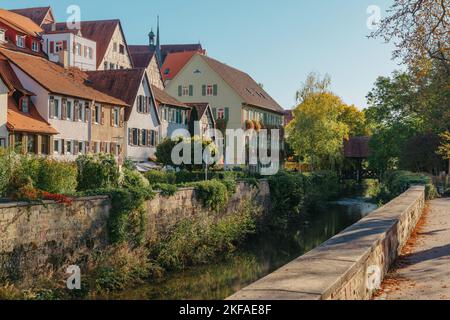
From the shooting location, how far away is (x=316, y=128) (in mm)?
57625

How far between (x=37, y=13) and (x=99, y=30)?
7.34 meters

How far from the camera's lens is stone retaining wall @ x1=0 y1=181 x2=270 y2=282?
14.1m

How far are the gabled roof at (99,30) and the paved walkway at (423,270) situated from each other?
4769cm

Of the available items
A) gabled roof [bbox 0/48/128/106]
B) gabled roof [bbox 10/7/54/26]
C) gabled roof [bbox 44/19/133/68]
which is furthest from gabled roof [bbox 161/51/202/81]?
gabled roof [bbox 0/48/128/106]

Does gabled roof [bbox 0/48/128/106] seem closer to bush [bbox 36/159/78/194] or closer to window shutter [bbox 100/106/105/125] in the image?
window shutter [bbox 100/106/105/125]

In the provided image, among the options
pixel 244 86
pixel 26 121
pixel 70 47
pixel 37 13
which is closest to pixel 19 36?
pixel 70 47

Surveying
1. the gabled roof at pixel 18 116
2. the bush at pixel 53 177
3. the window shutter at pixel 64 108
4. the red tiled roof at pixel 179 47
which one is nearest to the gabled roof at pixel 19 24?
the gabled roof at pixel 18 116

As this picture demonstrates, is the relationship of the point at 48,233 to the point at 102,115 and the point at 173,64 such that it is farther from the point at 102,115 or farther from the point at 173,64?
the point at 173,64

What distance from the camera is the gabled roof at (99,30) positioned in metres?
59.7

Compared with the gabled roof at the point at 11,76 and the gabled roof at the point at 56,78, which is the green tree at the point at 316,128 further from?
the gabled roof at the point at 11,76

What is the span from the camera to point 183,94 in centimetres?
6706
